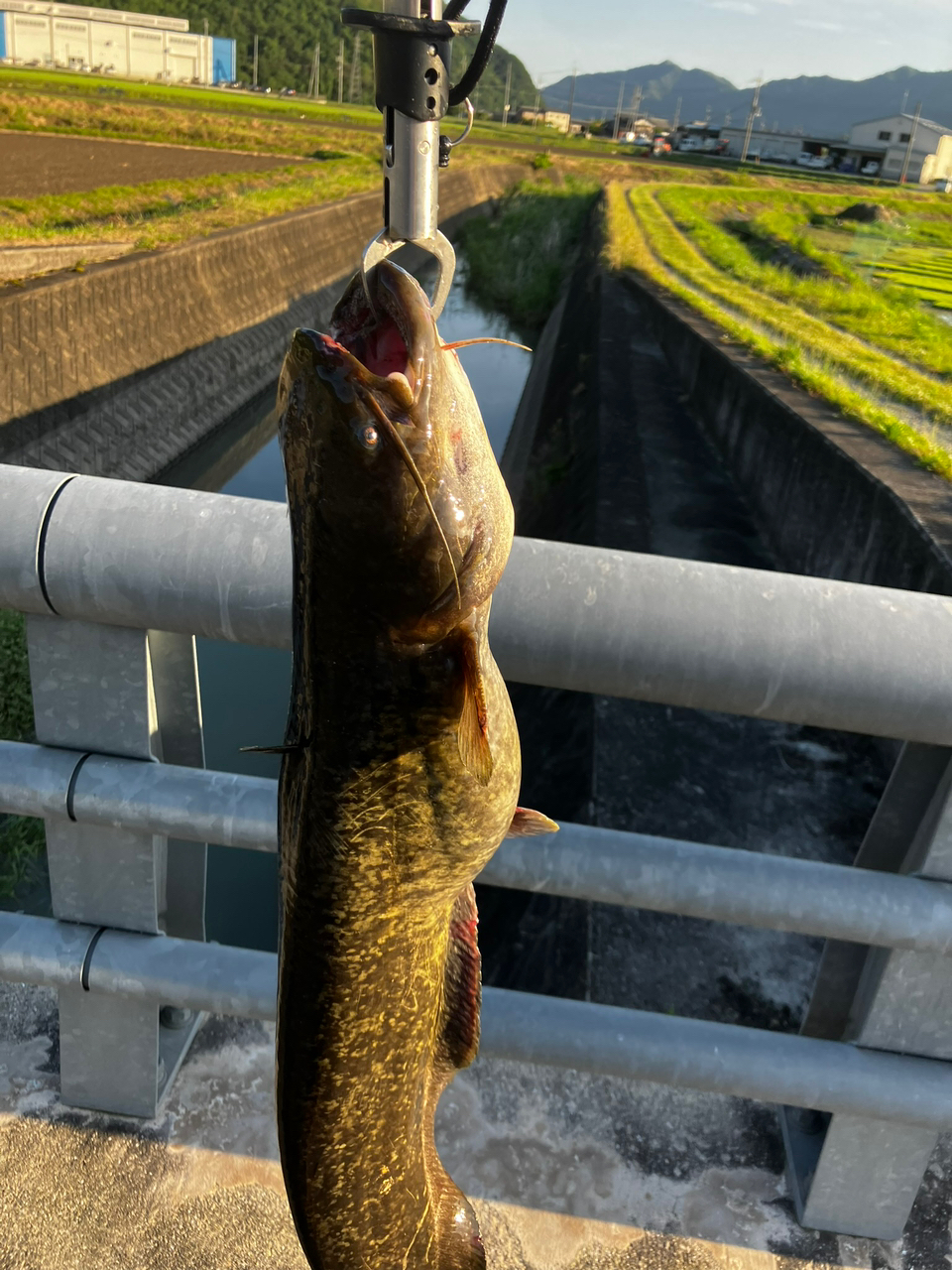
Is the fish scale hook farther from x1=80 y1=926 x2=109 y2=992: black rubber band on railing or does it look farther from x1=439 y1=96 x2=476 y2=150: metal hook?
x1=80 y1=926 x2=109 y2=992: black rubber band on railing

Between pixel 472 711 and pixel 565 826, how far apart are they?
3.02 ft

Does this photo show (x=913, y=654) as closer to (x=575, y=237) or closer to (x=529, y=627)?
(x=529, y=627)

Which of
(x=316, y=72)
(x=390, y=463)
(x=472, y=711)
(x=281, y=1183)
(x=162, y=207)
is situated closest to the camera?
(x=390, y=463)

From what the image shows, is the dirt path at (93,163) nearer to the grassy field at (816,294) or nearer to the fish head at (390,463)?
the grassy field at (816,294)

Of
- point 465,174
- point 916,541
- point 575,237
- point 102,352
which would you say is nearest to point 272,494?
point 102,352

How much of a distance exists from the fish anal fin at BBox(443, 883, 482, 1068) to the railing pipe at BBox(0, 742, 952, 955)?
0.47 m

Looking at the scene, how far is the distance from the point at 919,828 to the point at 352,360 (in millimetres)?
1610

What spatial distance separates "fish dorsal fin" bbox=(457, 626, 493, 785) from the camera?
1.08 m

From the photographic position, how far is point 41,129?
3872 centimetres

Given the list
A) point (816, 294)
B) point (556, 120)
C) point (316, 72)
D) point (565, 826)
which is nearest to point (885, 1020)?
point (565, 826)

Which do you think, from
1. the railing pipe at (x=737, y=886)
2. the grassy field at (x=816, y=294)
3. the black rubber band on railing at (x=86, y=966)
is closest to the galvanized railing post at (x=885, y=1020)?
the railing pipe at (x=737, y=886)

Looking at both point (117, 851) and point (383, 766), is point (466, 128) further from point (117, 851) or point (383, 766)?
point (117, 851)

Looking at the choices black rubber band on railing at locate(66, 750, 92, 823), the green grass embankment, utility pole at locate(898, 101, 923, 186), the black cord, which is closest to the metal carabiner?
the black cord

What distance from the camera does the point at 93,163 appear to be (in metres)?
31.9
